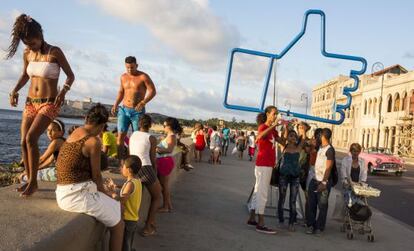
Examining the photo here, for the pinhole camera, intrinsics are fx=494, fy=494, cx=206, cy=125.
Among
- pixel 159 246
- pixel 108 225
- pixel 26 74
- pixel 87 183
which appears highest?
pixel 26 74

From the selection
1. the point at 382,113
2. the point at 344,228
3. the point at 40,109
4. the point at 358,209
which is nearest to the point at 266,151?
the point at 358,209

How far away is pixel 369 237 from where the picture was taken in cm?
786

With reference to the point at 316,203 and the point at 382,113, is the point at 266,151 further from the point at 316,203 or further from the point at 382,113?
the point at 382,113

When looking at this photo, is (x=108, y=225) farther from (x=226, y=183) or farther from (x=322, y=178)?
(x=226, y=183)

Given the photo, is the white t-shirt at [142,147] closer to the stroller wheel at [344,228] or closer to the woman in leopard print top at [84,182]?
the woman in leopard print top at [84,182]

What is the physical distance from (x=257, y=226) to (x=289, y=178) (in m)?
1.00

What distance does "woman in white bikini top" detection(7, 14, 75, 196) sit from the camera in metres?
5.10

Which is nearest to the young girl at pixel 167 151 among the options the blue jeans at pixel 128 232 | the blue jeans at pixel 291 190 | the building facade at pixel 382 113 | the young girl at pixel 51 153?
the young girl at pixel 51 153

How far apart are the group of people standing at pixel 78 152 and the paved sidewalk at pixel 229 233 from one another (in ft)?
1.73

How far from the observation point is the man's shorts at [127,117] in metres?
7.78

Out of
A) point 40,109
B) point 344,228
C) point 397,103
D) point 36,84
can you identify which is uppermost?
point 397,103

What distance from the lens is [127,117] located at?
785 cm

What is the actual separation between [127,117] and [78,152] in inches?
137

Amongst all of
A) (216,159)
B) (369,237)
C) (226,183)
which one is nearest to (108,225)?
(369,237)
